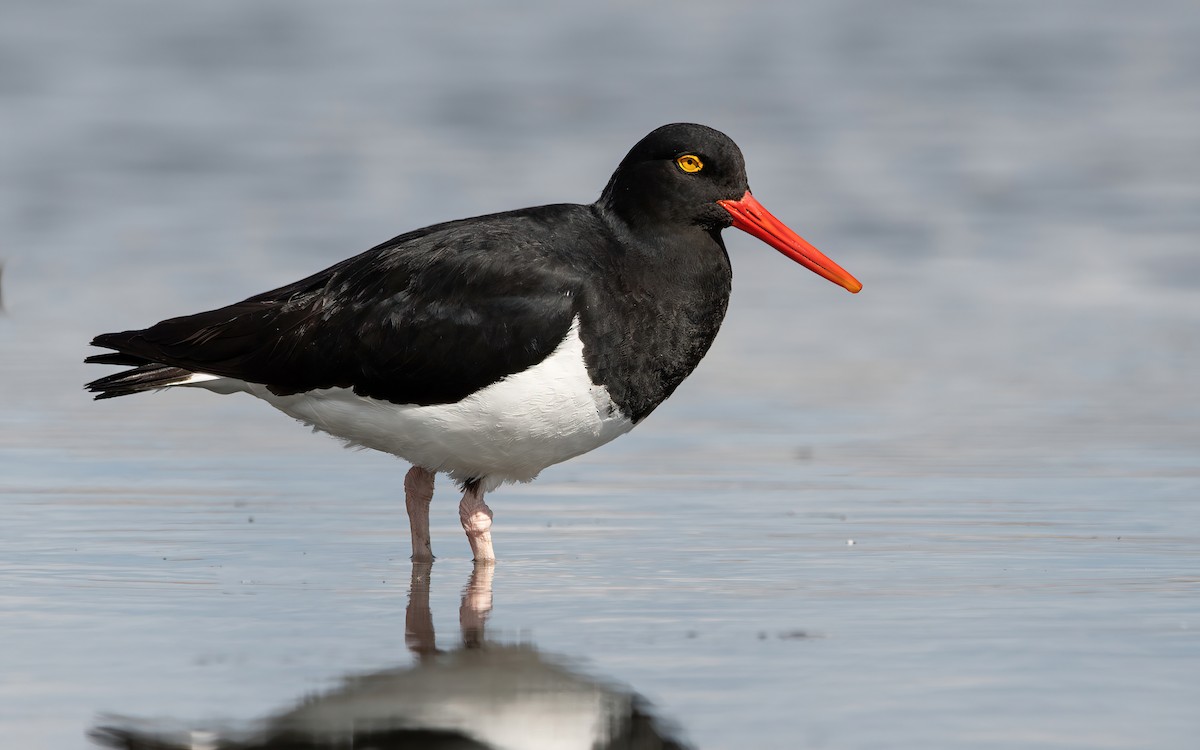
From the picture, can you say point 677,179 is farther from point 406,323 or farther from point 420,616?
point 420,616

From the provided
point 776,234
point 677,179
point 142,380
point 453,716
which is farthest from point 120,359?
point 453,716

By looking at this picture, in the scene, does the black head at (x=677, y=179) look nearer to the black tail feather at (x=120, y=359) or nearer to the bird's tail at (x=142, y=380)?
the bird's tail at (x=142, y=380)

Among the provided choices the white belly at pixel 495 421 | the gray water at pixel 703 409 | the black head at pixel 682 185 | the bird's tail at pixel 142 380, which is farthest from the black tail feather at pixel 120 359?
the black head at pixel 682 185

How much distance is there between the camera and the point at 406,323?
6918 mm

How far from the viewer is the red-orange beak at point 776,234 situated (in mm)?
7273

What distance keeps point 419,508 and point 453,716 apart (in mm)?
2323

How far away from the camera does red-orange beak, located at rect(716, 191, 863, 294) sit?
7273 mm

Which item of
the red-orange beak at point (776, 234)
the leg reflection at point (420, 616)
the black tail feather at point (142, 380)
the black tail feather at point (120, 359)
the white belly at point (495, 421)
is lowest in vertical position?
the leg reflection at point (420, 616)

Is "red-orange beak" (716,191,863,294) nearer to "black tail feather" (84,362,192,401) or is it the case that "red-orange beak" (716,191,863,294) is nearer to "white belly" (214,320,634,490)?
"white belly" (214,320,634,490)

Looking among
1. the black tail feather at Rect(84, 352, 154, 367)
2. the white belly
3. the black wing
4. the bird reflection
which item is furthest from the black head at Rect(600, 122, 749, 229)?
the bird reflection

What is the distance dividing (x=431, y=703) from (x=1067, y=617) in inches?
85.6

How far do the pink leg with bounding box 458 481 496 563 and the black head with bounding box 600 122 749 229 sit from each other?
128 centimetres

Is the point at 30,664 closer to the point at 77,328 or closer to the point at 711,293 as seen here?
the point at 711,293

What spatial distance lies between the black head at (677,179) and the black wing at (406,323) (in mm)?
233
